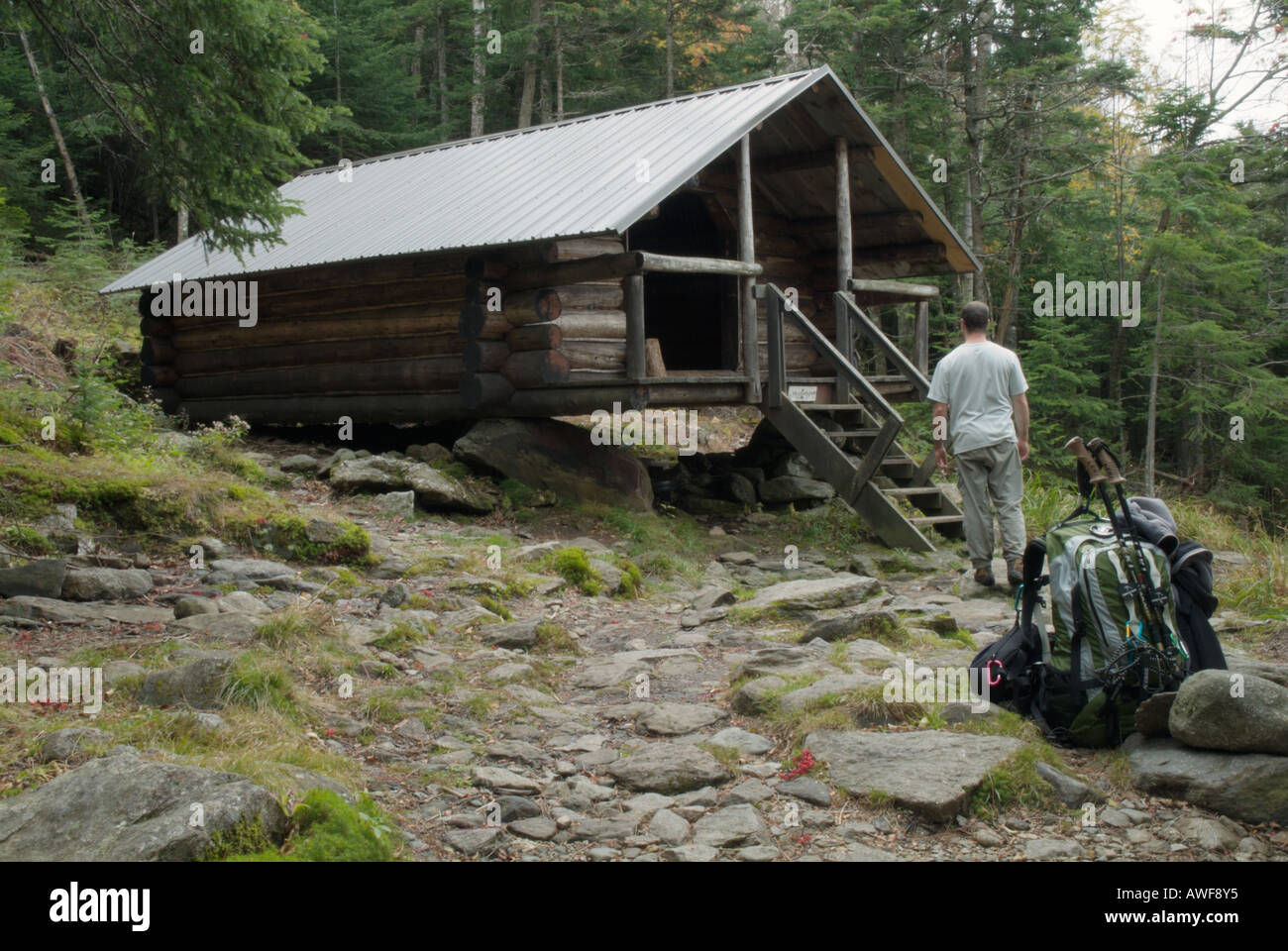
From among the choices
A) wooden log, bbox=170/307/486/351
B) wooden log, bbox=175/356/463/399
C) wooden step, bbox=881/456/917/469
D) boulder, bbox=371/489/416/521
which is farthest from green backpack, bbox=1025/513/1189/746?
wooden log, bbox=175/356/463/399

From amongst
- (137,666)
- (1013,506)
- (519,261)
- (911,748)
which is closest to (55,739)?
(137,666)

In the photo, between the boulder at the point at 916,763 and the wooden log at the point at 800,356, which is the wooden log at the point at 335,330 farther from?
the boulder at the point at 916,763

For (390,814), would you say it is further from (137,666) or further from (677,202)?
(677,202)

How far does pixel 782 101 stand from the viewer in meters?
11.5

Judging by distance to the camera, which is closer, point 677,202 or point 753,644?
point 753,644

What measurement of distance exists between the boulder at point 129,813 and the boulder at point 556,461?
7.86 m

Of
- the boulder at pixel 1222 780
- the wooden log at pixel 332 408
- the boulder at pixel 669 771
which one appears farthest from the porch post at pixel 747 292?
the boulder at pixel 1222 780

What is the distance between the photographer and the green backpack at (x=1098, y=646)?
4.29 m

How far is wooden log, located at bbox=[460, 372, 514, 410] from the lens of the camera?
36.7ft

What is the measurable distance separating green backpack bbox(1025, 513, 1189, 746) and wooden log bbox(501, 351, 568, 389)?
6717 millimetres

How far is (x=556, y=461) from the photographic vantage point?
11.5 metres

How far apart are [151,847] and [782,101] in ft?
33.6

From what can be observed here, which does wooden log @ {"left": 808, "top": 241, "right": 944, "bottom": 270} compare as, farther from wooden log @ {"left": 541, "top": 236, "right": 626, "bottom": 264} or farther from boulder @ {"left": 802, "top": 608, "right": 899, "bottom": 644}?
boulder @ {"left": 802, "top": 608, "right": 899, "bottom": 644}

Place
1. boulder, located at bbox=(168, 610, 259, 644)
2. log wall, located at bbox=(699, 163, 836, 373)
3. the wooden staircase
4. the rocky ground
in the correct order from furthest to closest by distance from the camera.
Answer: log wall, located at bbox=(699, 163, 836, 373) < the wooden staircase < boulder, located at bbox=(168, 610, 259, 644) < the rocky ground
